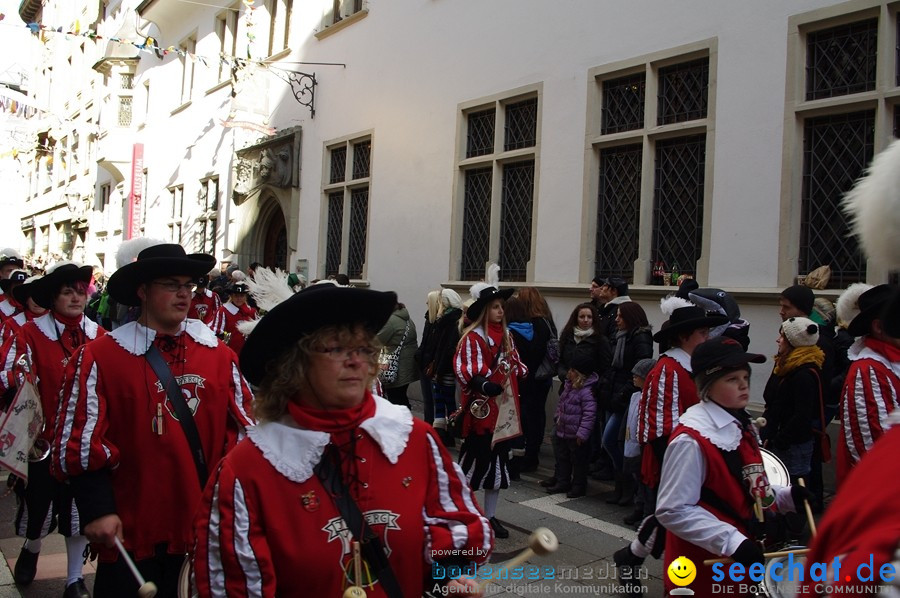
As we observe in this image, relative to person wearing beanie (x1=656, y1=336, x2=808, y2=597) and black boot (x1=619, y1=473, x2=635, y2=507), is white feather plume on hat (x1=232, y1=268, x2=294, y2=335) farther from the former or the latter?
black boot (x1=619, y1=473, x2=635, y2=507)

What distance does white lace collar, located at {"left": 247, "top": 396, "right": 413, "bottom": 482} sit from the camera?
2080 millimetres

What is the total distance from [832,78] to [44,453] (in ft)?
24.3

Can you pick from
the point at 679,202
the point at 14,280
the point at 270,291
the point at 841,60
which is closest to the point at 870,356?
the point at 270,291

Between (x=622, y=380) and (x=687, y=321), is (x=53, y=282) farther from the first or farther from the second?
(x=622, y=380)

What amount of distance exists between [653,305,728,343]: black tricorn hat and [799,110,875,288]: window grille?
306 cm

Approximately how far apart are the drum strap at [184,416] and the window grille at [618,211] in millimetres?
6739

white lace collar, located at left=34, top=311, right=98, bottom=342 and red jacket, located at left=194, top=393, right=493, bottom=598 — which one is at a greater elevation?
white lace collar, located at left=34, top=311, right=98, bottom=342

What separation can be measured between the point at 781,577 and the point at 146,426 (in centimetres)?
261

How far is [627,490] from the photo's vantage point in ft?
23.4

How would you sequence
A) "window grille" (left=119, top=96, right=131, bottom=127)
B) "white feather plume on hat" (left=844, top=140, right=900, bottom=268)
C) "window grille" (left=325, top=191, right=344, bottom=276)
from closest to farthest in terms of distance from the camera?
"white feather plume on hat" (left=844, top=140, right=900, bottom=268) < "window grille" (left=325, top=191, right=344, bottom=276) < "window grille" (left=119, top=96, right=131, bottom=127)

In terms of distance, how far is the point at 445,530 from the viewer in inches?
87.2

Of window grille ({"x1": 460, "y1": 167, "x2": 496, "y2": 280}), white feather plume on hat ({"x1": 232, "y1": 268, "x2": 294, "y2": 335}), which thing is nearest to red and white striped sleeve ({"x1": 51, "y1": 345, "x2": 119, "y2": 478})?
white feather plume on hat ({"x1": 232, "y1": 268, "x2": 294, "y2": 335})

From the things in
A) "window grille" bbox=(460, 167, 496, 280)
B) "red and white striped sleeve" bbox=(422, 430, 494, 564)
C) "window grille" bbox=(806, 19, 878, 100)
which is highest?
"window grille" bbox=(806, 19, 878, 100)

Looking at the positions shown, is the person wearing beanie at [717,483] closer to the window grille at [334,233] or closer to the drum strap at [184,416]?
the drum strap at [184,416]
